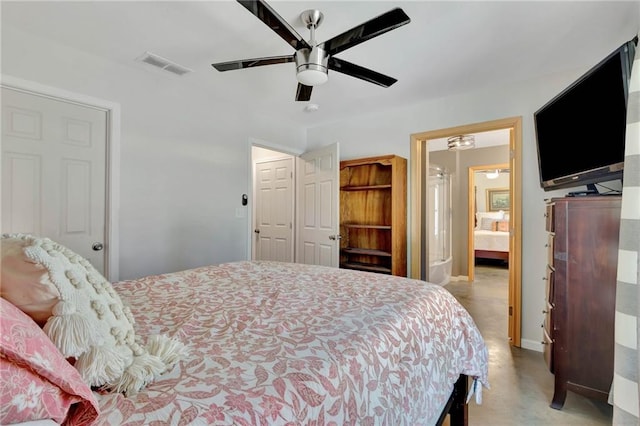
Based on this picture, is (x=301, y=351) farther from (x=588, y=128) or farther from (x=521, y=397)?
(x=588, y=128)

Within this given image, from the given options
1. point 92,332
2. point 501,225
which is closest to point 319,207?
point 92,332

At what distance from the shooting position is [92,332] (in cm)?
69

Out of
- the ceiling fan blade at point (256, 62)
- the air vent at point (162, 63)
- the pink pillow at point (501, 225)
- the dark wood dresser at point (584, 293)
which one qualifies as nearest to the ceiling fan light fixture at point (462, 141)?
the dark wood dresser at point (584, 293)

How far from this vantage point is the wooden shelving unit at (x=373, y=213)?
3.30 meters

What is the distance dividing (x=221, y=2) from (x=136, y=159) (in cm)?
145

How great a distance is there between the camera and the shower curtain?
3.63 feet

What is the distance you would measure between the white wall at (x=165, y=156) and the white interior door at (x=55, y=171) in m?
0.15

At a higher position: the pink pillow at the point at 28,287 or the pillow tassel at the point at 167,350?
the pink pillow at the point at 28,287

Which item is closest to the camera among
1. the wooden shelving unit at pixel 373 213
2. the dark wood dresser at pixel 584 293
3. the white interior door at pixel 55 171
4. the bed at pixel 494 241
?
the dark wood dresser at pixel 584 293

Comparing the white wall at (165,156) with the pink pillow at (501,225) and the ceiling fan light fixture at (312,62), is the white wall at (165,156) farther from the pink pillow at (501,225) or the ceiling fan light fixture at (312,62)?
the pink pillow at (501,225)

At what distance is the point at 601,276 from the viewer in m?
1.67

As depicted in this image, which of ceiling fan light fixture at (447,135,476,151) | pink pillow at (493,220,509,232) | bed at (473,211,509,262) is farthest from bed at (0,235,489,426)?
pink pillow at (493,220,509,232)

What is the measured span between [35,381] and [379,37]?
2.29m

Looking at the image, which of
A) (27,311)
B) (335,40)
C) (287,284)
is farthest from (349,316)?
(335,40)
